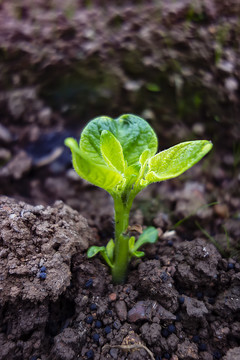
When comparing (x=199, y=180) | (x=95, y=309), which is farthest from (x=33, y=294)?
(x=199, y=180)

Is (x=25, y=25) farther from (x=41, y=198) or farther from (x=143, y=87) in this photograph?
(x=41, y=198)

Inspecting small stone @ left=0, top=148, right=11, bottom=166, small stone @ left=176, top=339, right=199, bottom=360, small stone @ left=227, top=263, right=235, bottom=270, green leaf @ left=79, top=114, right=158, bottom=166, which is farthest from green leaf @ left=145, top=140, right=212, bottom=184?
small stone @ left=0, top=148, right=11, bottom=166

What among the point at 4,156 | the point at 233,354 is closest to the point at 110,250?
the point at 233,354

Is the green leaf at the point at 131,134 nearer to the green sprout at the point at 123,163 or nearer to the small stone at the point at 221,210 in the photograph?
the green sprout at the point at 123,163

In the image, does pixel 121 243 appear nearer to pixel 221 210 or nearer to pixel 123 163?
pixel 123 163

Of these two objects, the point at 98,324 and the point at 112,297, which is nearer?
the point at 98,324
